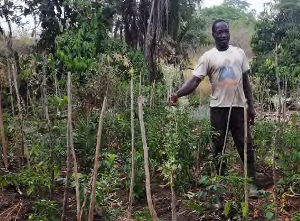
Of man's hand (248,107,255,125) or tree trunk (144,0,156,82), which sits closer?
man's hand (248,107,255,125)

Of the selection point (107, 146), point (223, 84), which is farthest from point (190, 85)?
point (107, 146)

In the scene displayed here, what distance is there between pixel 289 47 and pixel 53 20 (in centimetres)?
829

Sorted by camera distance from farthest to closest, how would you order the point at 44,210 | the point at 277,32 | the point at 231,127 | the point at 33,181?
the point at 277,32
the point at 231,127
the point at 33,181
the point at 44,210

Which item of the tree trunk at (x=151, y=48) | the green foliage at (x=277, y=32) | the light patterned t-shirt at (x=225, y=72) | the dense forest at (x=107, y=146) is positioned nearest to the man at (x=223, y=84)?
the light patterned t-shirt at (x=225, y=72)

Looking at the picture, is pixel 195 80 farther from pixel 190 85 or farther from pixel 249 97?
pixel 249 97

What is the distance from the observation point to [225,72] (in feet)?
10.9

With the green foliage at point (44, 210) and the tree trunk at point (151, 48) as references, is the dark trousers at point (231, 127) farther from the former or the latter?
the tree trunk at point (151, 48)

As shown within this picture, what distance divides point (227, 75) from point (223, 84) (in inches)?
2.9

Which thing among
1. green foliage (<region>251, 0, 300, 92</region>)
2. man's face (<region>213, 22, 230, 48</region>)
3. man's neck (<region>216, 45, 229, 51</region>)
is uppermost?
green foliage (<region>251, 0, 300, 92</region>)

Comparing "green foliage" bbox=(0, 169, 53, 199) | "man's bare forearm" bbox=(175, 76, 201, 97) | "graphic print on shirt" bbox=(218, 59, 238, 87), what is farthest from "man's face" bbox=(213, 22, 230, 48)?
"green foliage" bbox=(0, 169, 53, 199)

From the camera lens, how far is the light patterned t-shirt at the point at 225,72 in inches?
131

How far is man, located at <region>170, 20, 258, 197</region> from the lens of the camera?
3.32m

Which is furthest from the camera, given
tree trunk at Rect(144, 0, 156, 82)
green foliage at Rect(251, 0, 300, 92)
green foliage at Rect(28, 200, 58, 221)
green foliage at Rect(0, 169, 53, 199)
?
green foliage at Rect(251, 0, 300, 92)

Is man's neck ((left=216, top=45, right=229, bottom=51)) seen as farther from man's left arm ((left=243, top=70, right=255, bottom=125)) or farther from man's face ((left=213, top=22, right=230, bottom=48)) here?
man's left arm ((left=243, top=70, right=255, bottom=125))
